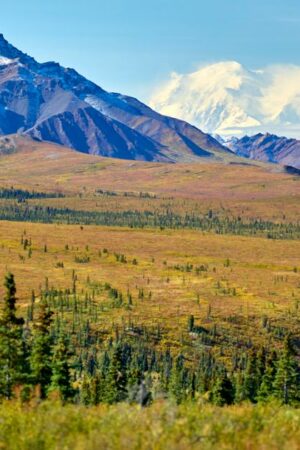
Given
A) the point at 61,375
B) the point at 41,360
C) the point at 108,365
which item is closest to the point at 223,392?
the point at 61,375

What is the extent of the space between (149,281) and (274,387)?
107730 millimetres

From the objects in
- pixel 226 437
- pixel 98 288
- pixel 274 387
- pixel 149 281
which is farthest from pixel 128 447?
pixel 149 281

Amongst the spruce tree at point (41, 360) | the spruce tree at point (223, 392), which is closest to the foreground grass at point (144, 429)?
the spruce tree at point (41, 360)

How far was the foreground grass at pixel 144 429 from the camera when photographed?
1285 cm

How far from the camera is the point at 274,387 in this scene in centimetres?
6675

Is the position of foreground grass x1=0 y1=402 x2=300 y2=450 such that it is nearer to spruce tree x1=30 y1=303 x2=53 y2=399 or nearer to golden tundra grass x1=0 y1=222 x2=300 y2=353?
spruce tree x1=30 y1=303 x2=53 y2=399

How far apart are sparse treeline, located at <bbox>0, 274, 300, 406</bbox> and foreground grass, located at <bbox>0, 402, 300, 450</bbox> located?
1746 mm

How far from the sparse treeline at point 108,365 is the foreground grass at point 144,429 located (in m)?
1.75

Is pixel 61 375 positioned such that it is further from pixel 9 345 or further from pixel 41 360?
pixel 9 345

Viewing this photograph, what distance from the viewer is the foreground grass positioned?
1285 cm

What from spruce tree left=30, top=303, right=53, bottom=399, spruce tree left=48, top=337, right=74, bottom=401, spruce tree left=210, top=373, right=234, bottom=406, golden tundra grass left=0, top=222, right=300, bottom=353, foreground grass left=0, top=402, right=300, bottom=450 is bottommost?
golden tundra grass left=0, top=222, right=300, bottom=353

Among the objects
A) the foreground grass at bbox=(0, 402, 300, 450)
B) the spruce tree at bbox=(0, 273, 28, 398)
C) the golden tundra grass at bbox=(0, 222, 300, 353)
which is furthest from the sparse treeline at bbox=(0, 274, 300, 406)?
the golden tundra grass at bbox=(0, 222, 300, 353)

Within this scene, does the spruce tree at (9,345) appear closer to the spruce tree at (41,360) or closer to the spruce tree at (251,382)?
the spruce tree at (41,360)

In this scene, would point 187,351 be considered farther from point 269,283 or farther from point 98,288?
point 269,283
